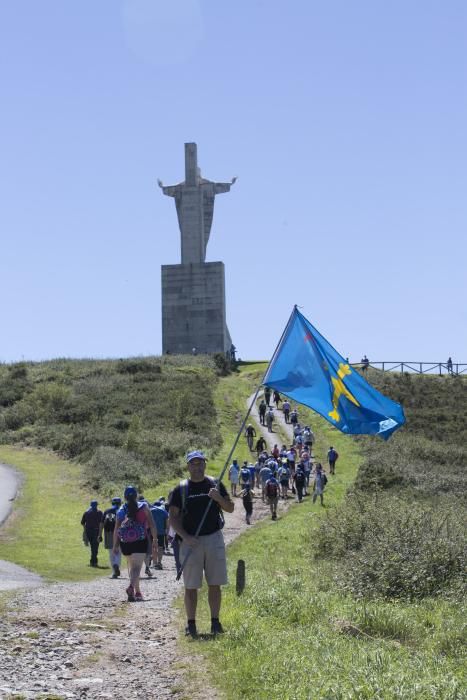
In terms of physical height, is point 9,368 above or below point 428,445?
above

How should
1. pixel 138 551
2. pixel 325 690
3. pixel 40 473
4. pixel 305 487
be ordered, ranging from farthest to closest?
pixel 40 473, pixel 305 487, pixel 138 551, pixel 325 690

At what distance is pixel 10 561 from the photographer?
1953cm

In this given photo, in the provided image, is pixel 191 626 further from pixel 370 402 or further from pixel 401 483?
pixel 401 483

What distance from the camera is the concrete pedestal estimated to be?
74875mm

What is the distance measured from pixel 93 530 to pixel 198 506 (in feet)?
38.4

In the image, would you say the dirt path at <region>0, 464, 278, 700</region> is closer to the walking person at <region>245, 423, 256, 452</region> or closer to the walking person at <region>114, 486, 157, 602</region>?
the walking person at <region>114, 486, 157, 602</region>

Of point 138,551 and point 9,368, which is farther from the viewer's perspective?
point 9,368

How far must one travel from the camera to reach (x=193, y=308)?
247 ft

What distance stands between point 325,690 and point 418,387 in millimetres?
55178

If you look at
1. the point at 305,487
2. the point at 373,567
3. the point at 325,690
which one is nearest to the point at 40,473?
the point at 305,487

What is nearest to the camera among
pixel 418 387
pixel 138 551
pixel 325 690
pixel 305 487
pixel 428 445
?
pixel 325 690

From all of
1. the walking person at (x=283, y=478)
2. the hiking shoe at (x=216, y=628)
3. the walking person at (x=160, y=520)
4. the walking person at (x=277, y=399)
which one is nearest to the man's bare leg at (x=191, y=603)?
the hiking shoe at (x=216, y=628)

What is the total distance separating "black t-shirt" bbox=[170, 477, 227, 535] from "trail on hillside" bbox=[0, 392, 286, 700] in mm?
1062

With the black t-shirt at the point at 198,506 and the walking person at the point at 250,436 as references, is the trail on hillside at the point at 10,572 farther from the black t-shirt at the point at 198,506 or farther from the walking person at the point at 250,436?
the walking person at the point at 250,436
